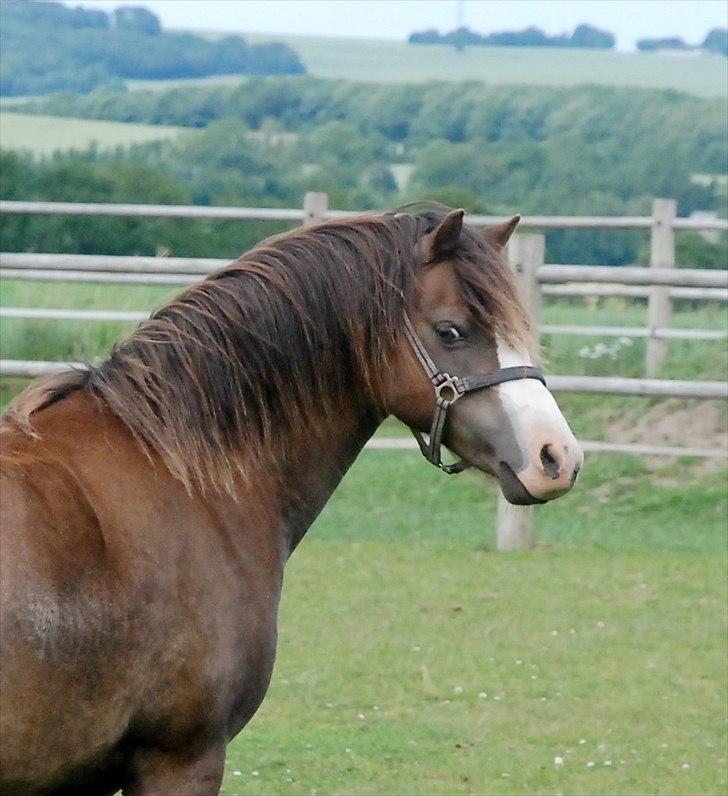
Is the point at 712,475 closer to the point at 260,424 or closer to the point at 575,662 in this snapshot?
the point at 575,662

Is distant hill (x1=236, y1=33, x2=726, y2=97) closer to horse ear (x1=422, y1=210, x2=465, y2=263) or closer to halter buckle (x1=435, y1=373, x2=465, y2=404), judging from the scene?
horse ear (x1=422, y1=210, x2=465, y2=263)

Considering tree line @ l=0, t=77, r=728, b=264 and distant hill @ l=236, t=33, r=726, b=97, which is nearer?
tree line @ l=0, t=77, r=728, b=264

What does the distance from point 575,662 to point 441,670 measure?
23.7 inches

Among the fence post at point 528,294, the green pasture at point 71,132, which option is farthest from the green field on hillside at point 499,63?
the fence post at point 528,294

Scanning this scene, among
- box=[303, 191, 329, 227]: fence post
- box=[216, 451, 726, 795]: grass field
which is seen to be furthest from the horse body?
box=[303, 191, 329, 227]: fence post

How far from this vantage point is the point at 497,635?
6.09 meters

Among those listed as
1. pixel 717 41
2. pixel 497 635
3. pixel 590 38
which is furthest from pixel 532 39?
pixel 497 635

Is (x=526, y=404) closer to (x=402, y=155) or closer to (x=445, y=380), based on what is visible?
(x=445, y=380)

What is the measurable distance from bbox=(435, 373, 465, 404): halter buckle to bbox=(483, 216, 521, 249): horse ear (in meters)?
0.36

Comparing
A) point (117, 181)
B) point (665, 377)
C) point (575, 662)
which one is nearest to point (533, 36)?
point (117, 181)

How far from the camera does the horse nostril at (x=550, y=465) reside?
107 inches

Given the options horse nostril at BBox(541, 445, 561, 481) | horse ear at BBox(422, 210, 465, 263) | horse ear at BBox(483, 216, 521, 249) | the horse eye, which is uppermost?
horse ear at BBox(422, 210, 465, 263)

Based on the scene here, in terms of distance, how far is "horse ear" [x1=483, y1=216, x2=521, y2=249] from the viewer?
9.89 feet

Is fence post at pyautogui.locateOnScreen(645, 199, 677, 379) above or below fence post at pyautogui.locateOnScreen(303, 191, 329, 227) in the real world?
below
